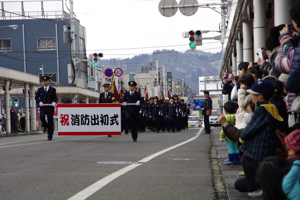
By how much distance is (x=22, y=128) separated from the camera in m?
41.5

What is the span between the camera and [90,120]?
1673 centimetres

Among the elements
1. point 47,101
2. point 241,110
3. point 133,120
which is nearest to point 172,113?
point 133,120

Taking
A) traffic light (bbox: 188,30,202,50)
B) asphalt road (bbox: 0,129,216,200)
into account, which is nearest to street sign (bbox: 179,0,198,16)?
traffic light (bbox: 188,30,202,50)

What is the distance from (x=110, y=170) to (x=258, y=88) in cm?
355

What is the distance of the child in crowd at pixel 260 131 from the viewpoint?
5.14 meters

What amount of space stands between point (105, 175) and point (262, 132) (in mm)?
3060

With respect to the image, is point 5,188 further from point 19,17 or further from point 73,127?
point 19,17

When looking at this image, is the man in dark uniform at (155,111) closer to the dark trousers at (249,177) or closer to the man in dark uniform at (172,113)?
the man in dark uniform at (172,113)

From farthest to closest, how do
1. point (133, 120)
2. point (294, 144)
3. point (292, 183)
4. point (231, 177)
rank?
point (133, 120) < point (231, 177) < point (294, 144) < point (292, 183)

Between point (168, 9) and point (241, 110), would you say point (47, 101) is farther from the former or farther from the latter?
point (168, 9)

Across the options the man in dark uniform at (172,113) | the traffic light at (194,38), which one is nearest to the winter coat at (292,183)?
the man in dark uniform at (172,113)

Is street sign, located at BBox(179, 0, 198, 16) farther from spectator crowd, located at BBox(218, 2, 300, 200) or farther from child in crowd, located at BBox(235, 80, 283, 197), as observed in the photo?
child in crowd, located at BBox(235, 80, 283, 197)

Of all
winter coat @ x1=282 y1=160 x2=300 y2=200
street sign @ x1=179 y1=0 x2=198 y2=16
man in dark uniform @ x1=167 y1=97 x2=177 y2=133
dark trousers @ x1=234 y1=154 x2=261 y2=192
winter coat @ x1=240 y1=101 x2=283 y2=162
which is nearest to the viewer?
winter coat @ x1=282 y1=160 x2=300 y2=200

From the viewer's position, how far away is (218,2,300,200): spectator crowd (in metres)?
3.34
